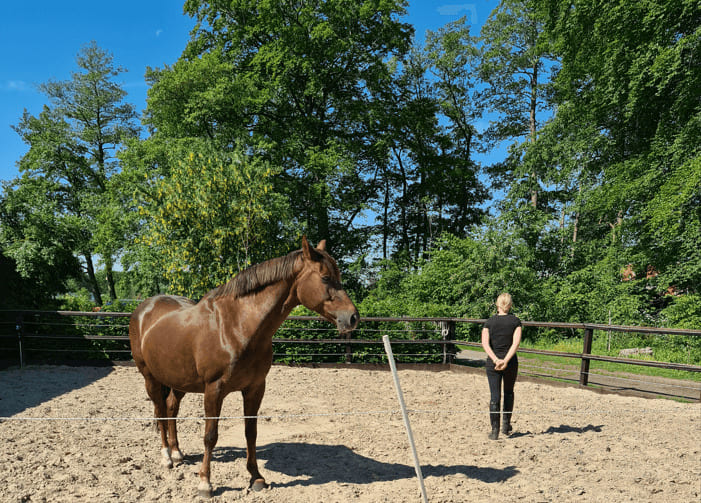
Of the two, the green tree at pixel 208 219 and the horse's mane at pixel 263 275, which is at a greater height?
the green tree at pixel 208 219

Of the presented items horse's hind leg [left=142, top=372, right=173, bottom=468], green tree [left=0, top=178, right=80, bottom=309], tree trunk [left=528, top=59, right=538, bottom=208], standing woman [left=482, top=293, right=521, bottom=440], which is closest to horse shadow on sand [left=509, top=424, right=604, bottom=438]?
standing woman [left=482, top=293, right=521, bottom=440]

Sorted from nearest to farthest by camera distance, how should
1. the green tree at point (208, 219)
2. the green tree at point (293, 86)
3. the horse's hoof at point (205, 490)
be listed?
the horse's hoof at point (205, 490) → the green tree at point (208, 219) → the green tree at point (293, 86)

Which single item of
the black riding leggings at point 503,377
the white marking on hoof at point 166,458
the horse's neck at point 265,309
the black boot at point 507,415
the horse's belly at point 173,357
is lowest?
the white marking on hoof at point 166,458

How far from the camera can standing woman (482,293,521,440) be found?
16.1 feet

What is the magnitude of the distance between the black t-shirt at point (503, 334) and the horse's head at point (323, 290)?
264 cm

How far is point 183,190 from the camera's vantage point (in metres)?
13.8

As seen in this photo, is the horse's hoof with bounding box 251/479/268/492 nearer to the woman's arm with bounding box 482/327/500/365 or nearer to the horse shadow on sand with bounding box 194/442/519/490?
the horse shadow on sand with bounding box 194/442/519/490

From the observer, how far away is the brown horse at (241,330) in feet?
10.6

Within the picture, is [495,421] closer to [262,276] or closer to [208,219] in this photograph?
[262,276]

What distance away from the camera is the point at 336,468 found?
400 cm

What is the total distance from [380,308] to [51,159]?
2122 centimetres

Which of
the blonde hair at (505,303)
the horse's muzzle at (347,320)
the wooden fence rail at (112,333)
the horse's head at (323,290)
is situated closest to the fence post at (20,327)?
the wooden fence rail at (112,333)

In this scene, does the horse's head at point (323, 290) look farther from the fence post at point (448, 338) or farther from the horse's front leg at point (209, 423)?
the fence post at point (448, 338)

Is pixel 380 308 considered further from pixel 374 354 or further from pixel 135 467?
pixel 135 467
